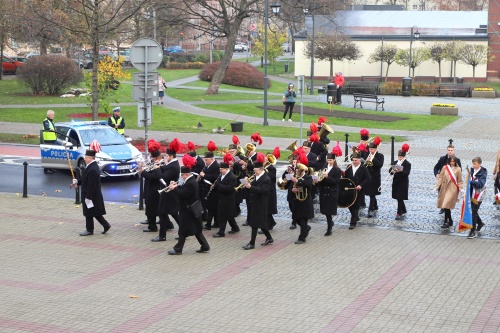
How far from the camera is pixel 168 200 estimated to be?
15820 millimetres

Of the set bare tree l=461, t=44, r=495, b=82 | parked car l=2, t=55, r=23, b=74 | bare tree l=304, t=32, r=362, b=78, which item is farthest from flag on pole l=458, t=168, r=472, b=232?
parked car l=2, t=55, r=23, b=74

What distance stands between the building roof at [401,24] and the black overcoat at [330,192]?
171ft

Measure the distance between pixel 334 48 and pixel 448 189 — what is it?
154 ft

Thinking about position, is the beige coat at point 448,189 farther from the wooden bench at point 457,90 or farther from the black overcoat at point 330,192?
the wooden bench at point 457,90

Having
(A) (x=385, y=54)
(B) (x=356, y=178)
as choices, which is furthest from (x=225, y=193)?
(A) (x=385, y=54)

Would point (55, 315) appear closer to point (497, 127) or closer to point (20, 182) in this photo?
point (20, 182)

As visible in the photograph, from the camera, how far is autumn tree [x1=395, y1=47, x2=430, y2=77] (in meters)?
64.2

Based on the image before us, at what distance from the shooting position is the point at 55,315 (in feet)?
37.8

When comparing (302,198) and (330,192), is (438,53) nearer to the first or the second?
(330,192)

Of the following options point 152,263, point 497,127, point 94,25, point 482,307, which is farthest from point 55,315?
point 497,127

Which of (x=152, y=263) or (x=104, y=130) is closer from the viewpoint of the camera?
(x=152, y=263)

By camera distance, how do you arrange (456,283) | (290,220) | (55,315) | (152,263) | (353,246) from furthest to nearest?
(290,220)
(353,246)
(152,263)
(456,283)
(55,315)

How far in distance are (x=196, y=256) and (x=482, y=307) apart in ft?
17.0

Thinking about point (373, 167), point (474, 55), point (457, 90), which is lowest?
point (373, 167)
